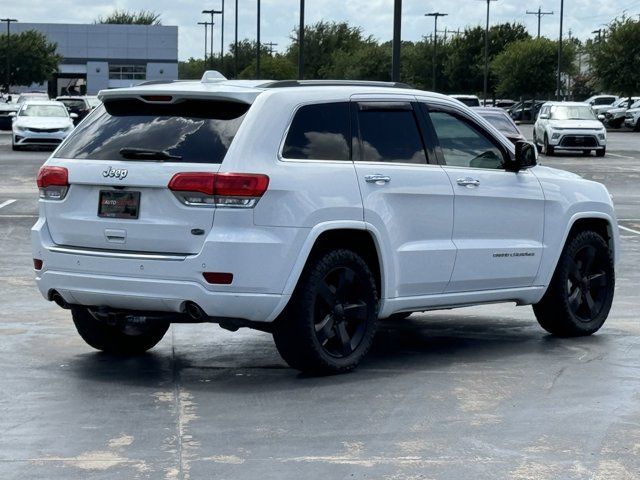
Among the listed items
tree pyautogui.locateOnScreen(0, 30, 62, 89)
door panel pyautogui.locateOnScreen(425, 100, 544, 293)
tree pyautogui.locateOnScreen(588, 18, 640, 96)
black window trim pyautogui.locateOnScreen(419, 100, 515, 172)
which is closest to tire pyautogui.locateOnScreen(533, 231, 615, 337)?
door panel pyautogui.locateOnScreen(425, 100, 544, 293)

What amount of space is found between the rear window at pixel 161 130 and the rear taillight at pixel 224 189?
5.3 inches

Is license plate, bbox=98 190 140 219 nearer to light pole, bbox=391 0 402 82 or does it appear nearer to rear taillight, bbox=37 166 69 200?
rear taillight, bbox=37 166 69 200

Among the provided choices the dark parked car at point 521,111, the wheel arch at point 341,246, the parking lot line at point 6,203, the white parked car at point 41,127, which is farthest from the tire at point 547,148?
the dark parked car at point 521,111

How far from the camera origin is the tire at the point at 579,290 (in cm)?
1048

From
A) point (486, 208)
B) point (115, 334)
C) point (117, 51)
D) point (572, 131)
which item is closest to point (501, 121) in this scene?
point (572, 131)

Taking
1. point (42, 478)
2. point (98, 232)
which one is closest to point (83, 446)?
point (42, 478)

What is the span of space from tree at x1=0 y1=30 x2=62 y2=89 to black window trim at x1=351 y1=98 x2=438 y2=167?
120540 mm

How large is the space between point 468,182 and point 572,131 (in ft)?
115

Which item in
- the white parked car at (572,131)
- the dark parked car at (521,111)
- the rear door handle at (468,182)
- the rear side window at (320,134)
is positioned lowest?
the dark parked car at (521,111)

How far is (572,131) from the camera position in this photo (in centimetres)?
4403

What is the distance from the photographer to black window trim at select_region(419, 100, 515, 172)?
9641 millimetres

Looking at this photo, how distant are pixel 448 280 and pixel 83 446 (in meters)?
3.21

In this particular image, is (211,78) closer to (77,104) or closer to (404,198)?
(404,198)

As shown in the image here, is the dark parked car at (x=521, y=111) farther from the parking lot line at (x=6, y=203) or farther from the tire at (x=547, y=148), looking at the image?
the parking lot line at (x=6, y=203)
